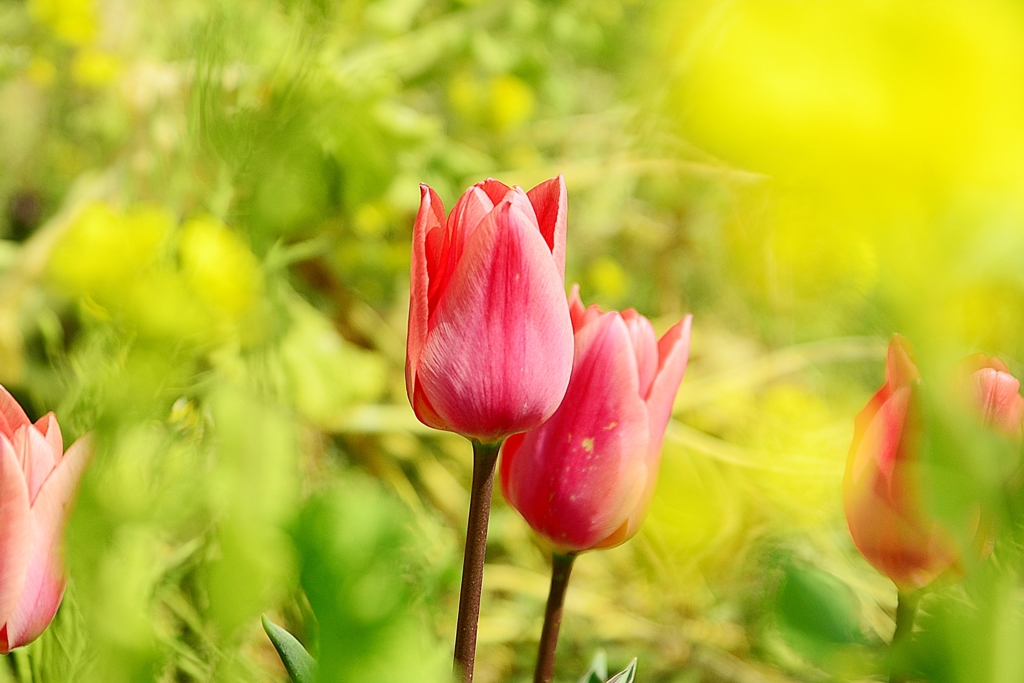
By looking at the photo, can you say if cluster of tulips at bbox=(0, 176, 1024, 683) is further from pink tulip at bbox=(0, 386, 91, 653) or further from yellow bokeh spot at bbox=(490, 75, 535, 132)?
yellow bokeh spot at bbox=(490, 75, 535, 132)

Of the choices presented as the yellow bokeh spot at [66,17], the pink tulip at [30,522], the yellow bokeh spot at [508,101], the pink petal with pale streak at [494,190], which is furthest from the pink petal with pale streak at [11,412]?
the yellow bokeh spot at [508,101]

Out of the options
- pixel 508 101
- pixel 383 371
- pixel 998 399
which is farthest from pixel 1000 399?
pixel 508 101

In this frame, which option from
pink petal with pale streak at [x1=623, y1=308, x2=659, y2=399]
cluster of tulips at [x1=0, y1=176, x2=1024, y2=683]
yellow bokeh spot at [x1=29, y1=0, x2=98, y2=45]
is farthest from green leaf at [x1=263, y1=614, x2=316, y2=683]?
yellow bokeh spot at [x1=29, y1=0, x2=98, y2=45]

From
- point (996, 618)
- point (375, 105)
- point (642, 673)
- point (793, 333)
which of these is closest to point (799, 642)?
point (996, 618)

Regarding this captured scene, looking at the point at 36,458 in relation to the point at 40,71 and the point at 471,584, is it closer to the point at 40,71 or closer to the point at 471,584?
the point at 471,584

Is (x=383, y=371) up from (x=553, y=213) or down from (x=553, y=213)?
down

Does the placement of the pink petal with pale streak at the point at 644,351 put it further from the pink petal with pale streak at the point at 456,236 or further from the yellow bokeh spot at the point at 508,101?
the yellow bokeh spot at the point at 508,101
